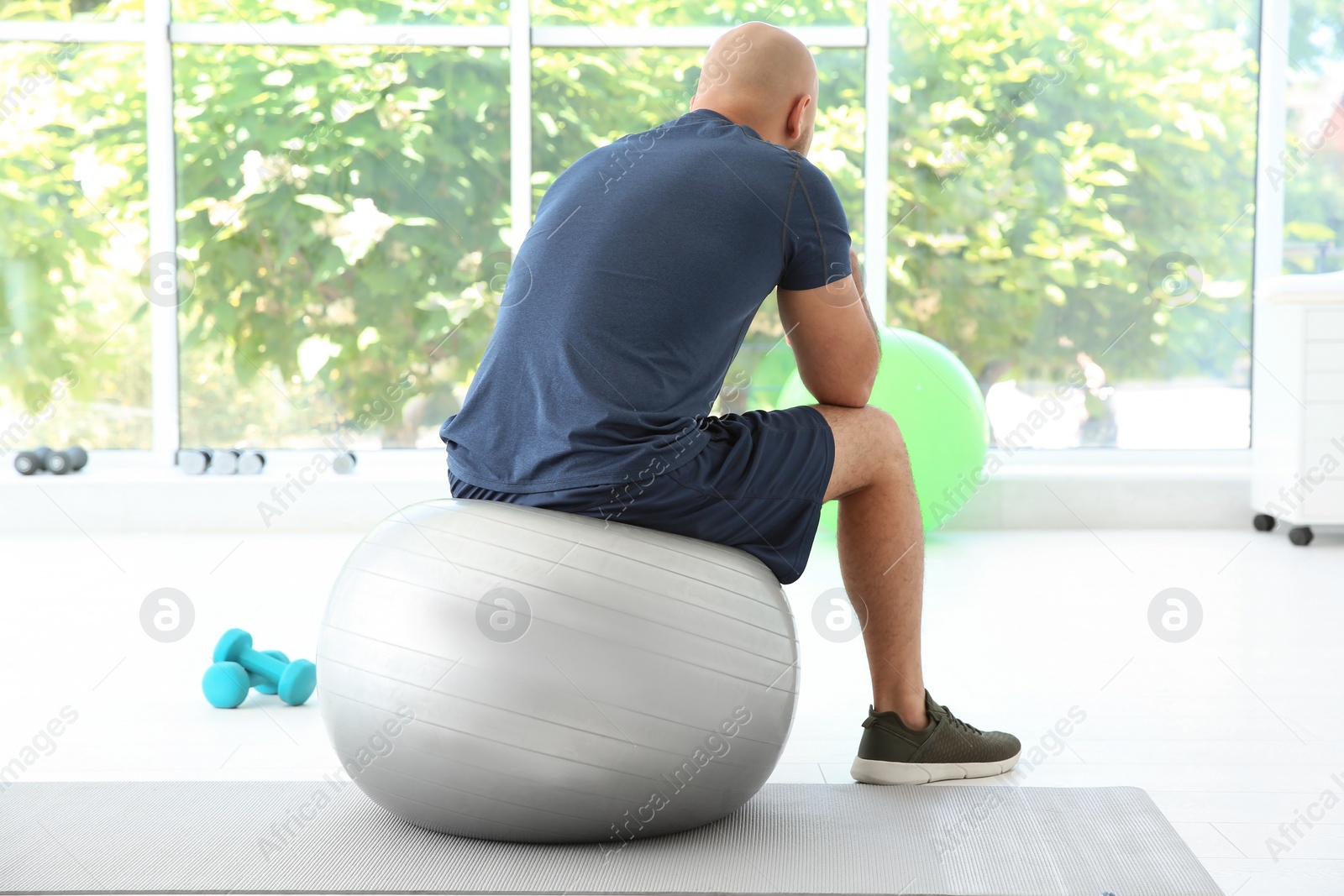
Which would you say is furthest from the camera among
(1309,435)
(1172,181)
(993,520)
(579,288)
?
(1172,181)

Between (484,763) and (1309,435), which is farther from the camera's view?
(1309,435)

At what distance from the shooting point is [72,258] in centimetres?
446

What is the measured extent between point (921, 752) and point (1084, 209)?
10.9 ft

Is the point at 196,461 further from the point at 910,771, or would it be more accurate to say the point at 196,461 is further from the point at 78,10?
the point at 910,771

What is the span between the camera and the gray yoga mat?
125 cm

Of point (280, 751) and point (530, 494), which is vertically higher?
point (530, 494)

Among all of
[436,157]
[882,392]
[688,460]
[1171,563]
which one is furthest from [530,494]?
[436,157]

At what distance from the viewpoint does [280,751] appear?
1.77 metres

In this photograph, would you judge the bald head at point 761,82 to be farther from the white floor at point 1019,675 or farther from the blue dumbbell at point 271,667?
the blue dumbbell at point 271,667

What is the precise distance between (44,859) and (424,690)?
0.46 meters

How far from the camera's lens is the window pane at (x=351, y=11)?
4387mm

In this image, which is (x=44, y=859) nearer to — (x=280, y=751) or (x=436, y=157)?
(x=280, y=751)

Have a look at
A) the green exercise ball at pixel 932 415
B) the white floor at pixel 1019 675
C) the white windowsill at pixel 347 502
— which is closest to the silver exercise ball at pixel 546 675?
the white floor at pixel 1019 675

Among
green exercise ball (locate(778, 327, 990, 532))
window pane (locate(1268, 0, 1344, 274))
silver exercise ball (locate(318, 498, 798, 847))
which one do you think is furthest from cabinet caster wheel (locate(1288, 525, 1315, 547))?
silver exercise ball (locate(318, 498, 798, 847))
